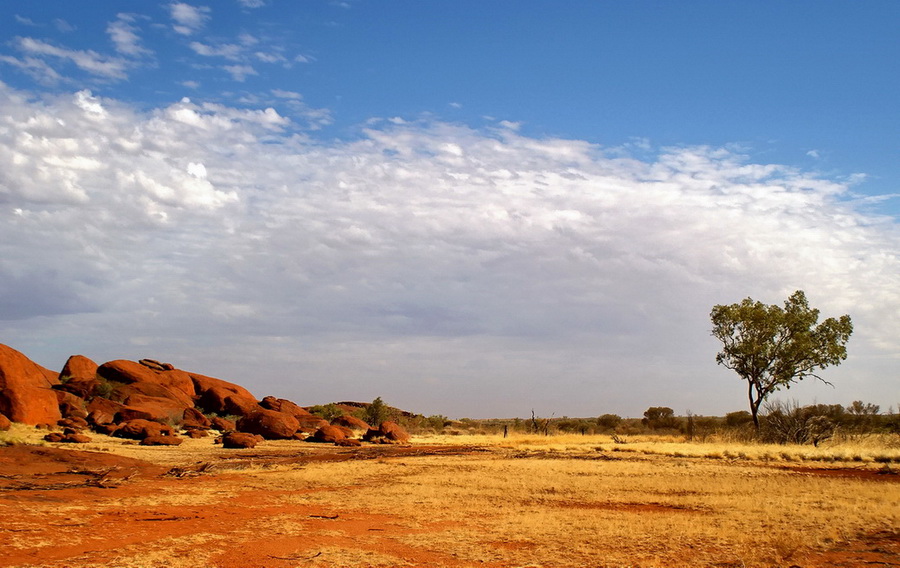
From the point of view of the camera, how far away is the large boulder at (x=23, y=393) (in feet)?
109

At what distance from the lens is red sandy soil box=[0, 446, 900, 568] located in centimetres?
930

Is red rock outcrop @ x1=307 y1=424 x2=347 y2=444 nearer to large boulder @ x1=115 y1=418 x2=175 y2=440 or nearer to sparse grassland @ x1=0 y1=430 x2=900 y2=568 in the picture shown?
large boulder @ x1=115 y1=418 x2=175 y2=440

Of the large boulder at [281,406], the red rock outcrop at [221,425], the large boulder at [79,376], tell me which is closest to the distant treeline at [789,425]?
the large boulder at [281,406]

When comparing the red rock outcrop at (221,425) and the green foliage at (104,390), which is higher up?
the green foliage at (104,390)

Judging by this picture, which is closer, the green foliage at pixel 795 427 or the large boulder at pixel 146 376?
the green foliage at pixel 795 427

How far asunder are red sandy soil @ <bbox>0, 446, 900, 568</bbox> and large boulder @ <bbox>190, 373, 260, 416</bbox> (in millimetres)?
34834

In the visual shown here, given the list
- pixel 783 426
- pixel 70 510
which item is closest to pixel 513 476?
pixel 70 510

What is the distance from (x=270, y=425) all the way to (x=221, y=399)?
1693 cm

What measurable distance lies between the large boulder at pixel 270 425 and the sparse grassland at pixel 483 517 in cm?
1550

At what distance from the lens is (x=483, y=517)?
13.6 metres

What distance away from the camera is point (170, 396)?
49.1 m

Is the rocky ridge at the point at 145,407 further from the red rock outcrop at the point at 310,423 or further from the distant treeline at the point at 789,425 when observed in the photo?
the distant treeline at the point at 789,425

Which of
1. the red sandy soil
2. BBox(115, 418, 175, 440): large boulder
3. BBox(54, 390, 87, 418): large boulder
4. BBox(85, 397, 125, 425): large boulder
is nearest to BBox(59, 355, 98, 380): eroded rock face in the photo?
BBox(54, 390, 87, 418): large boulder

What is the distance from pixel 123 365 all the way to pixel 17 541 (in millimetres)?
47204
